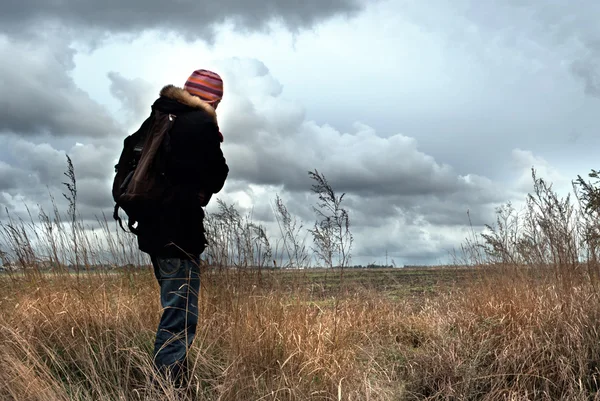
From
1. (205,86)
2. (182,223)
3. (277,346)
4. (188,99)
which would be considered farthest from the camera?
(277,346)

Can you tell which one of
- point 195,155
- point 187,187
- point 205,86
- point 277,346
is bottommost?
point 277,346

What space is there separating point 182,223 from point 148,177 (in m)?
0.34

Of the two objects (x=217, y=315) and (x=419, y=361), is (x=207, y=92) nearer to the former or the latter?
(x=217, y=315)

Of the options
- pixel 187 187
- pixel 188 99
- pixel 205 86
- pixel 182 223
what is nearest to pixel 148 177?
pixel 187 187

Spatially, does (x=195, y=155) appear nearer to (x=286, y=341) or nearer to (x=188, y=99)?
(x=188, y=99)

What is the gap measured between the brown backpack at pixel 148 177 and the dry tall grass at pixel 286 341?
0.92 meters

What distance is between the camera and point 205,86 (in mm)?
3275

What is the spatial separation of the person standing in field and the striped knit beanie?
14 centimetres

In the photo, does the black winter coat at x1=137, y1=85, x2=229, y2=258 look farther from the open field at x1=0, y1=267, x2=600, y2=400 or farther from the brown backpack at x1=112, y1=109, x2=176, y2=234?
the open field at x1=0, y1=267, x2=600, y2=400

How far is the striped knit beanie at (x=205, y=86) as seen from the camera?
129 inches

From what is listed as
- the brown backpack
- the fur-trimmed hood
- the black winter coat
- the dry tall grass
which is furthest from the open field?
the fur-trimmed hood

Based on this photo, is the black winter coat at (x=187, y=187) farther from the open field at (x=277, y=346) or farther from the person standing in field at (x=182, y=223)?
the open field at (x=277, y=346)

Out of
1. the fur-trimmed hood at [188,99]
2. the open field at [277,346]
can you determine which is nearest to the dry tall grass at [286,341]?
the open field at [277,346]

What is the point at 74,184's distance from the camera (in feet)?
16.6
